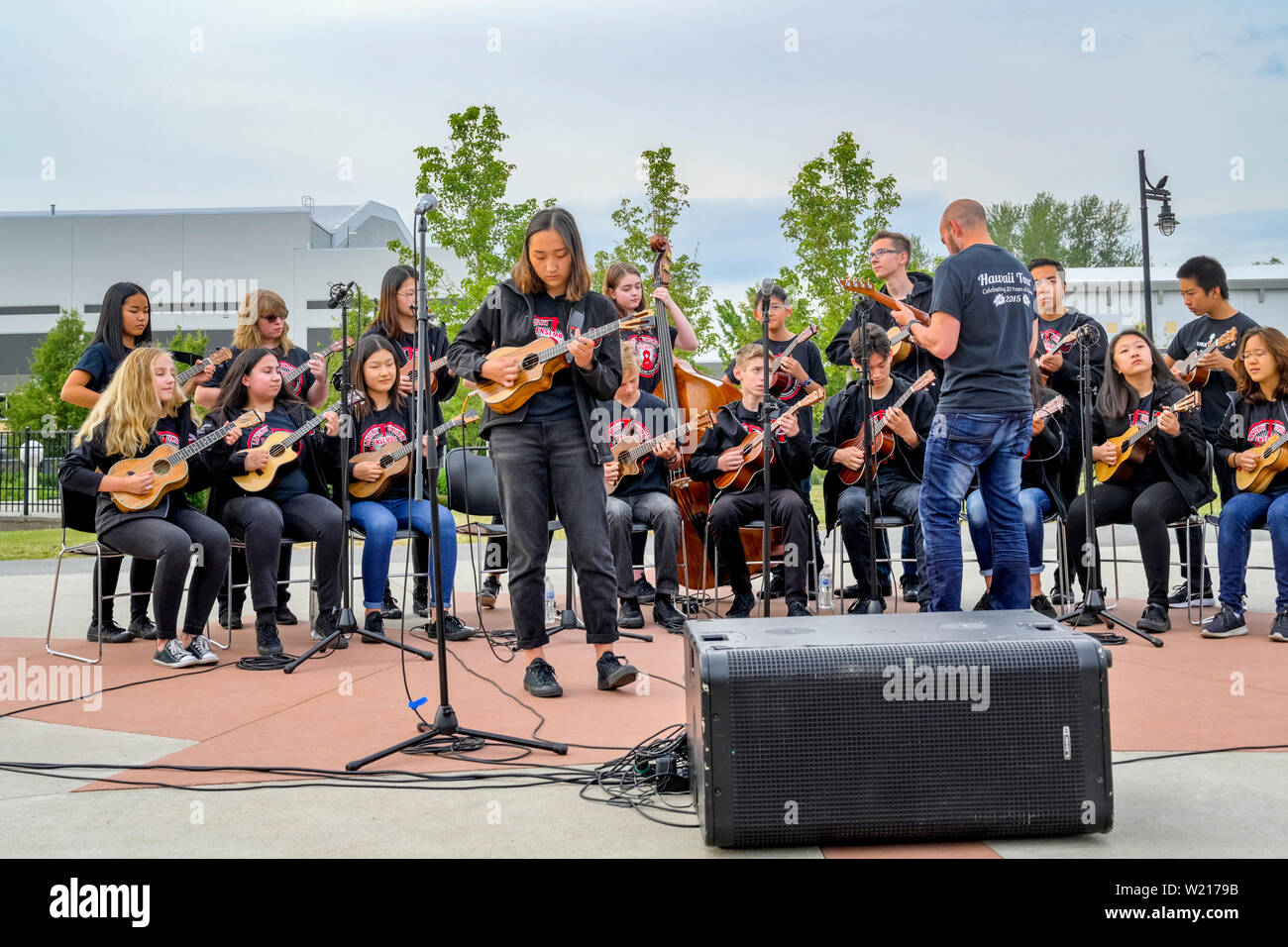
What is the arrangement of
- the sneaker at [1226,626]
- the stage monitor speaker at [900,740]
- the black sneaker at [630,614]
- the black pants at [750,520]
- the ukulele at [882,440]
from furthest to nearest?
the ukulele at [882,440] < the black sneaker at [630,614] < the black pants at [750,520] < the sneaker at [1226,626] < the stage monitor speaker at [900,740]

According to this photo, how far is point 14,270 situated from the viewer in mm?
40969

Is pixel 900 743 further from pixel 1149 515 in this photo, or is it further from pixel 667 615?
pixel 1149 515

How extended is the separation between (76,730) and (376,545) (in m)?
→ 2.01

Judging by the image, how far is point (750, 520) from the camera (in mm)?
6137

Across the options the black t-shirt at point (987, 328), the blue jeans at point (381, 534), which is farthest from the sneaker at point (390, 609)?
the black t-shirt at point (987, 328)

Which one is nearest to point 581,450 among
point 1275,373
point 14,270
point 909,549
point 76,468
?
point 76,468

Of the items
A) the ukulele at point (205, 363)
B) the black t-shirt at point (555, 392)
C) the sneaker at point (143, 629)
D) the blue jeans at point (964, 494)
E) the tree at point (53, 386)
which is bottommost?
the sneaker at point (143, 629)

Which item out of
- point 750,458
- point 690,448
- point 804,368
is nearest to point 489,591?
point 690,448

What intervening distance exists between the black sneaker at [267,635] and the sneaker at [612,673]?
1.75m

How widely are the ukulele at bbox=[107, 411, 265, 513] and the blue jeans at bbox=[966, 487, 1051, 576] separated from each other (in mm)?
4146

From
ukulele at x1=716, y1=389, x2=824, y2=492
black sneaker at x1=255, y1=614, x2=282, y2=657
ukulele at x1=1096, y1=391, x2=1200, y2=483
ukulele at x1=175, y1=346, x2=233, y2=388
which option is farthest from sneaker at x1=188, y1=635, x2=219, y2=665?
ukulele at x1=1096, y1=391, x2=1200, y2=483

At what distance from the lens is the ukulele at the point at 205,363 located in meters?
6.22

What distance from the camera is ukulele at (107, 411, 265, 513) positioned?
5129 millimetres

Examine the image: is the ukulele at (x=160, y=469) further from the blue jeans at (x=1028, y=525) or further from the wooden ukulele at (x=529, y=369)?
the blue jeans at (x=1028, y=525)
